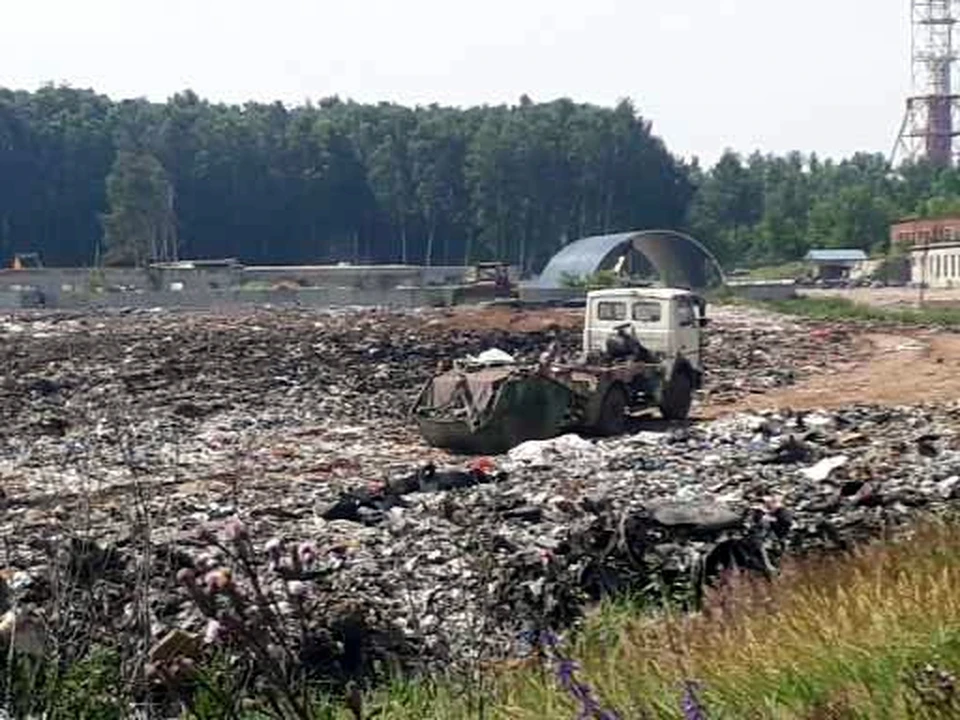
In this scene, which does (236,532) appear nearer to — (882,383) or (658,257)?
(882,383)

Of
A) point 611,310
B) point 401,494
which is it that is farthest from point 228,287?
point 401,494

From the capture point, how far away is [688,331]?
21.2 m

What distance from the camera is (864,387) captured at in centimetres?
2570

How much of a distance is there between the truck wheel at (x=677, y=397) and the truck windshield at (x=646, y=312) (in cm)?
84

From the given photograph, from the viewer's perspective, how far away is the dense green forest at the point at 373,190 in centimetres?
9862

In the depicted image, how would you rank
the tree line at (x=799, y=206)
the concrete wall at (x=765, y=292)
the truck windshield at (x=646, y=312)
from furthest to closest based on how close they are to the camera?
the tree line at (x=799, y=206)
the concrete wall at (x=765, y=292)
the truck windshield at (x=646, y=312)

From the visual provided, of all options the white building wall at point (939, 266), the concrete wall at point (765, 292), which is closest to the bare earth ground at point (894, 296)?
the concrete wall at point (765, 292)

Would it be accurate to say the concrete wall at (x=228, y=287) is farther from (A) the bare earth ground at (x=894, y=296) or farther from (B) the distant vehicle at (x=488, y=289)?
(A) the bare earth ground at (x=894, y=296)

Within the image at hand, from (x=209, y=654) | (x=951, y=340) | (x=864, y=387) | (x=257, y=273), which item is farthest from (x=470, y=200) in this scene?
(x=209, y=654)

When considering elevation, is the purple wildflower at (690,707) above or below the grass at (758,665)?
above

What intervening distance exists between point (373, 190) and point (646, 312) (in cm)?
8317

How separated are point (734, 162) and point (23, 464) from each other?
106248 millimetres

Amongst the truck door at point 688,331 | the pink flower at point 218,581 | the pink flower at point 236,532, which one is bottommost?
the truck door at point 688,331

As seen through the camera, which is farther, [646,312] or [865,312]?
[865,312]
